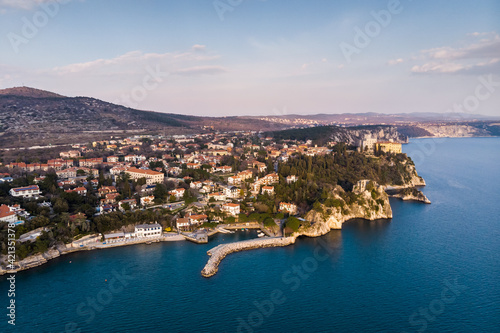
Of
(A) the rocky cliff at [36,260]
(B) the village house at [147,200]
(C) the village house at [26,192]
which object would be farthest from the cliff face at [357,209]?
(C) the village house at [26,192]

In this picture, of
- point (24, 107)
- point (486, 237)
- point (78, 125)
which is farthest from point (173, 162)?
point (24, 107)

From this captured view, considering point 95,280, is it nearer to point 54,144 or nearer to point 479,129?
point 54,144

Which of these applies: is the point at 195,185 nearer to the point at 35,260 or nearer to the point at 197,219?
the point at 197,219

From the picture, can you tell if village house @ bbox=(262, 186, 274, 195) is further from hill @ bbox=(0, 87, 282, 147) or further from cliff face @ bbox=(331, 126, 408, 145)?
hill @ bbox=(0, 87, 282, 147)

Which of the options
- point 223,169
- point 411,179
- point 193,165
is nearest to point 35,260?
point 193,165

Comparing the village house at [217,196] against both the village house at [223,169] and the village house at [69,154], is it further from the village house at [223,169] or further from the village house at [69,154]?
the village house at [69,154]
